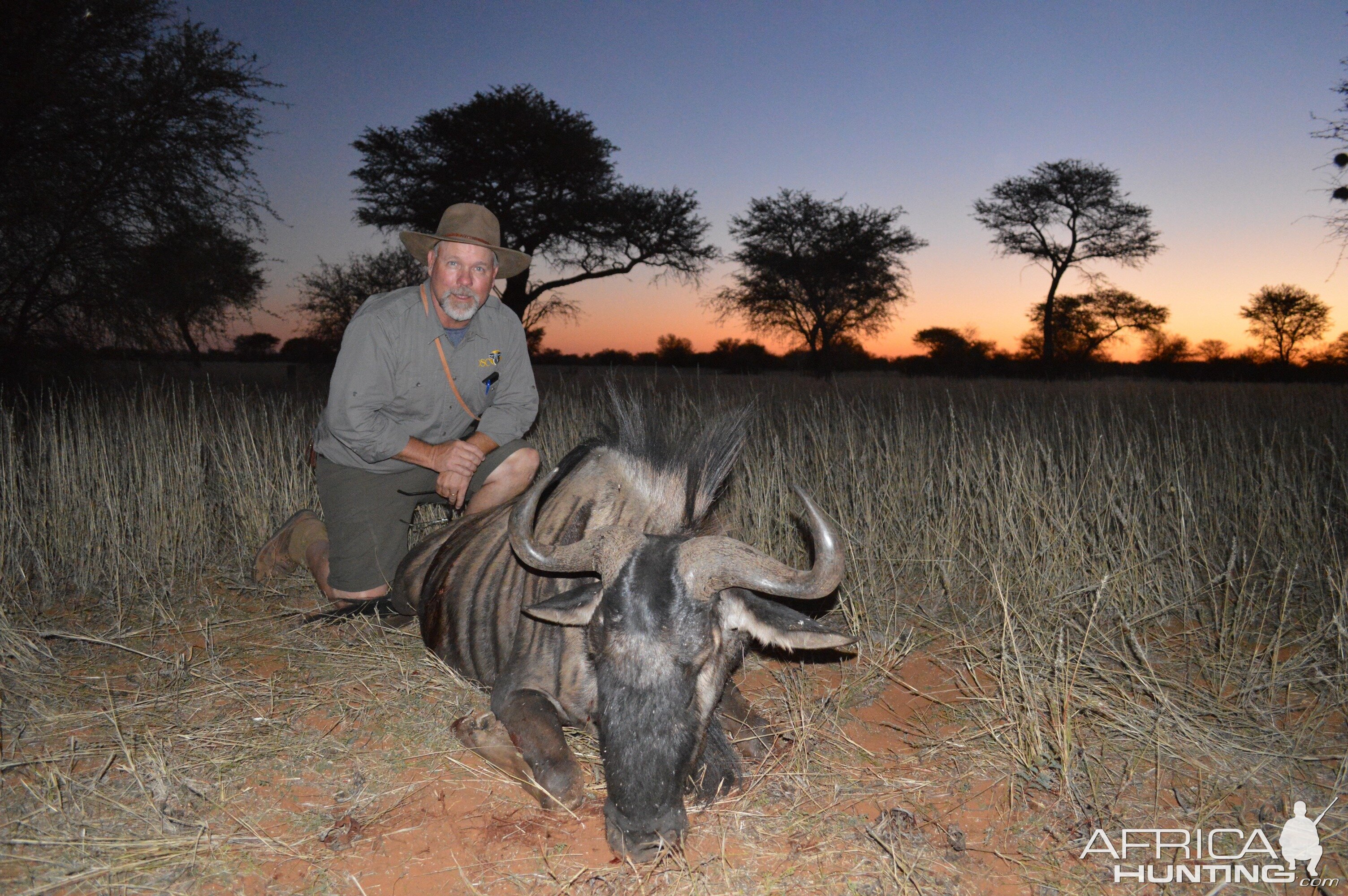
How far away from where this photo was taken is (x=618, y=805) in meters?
1.98

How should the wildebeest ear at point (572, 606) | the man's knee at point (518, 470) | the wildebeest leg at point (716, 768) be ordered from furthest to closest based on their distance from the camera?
the man's knee at point (518, 470)
the wildebeest leg at point (716, 768)
the wildebeest ear at point (572, 606)

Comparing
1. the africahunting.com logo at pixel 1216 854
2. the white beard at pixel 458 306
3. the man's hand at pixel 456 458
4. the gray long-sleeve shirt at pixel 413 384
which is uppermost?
the white beard at pixel 458 306

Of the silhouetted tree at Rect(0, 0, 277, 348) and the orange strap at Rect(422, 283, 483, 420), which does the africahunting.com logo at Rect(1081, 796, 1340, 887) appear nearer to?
the orange strap at Rect(422, 283, 483, 420)

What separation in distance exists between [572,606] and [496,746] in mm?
700

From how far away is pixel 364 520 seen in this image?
3.91 meters

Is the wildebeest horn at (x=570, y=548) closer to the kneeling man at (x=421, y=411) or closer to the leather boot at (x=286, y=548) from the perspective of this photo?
the kneeling man at (x=421, y=411)

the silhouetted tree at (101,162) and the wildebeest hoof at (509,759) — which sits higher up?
the silhouetted tree at (101,162)

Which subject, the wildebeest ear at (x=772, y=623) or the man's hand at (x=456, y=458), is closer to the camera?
the wildebeest ear at (x=772, y=623)

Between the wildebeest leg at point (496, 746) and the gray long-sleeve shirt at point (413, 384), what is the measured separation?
1.71 metres

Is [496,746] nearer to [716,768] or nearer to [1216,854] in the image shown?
[716,768]

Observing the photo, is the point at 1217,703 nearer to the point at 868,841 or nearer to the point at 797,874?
the point at 868,841

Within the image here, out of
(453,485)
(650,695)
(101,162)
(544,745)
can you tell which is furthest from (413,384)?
(101,162)

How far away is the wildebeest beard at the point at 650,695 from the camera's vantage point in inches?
77.1

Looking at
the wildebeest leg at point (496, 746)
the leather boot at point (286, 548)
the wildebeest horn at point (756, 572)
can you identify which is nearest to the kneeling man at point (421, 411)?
the leather boot at point (286, 548)
